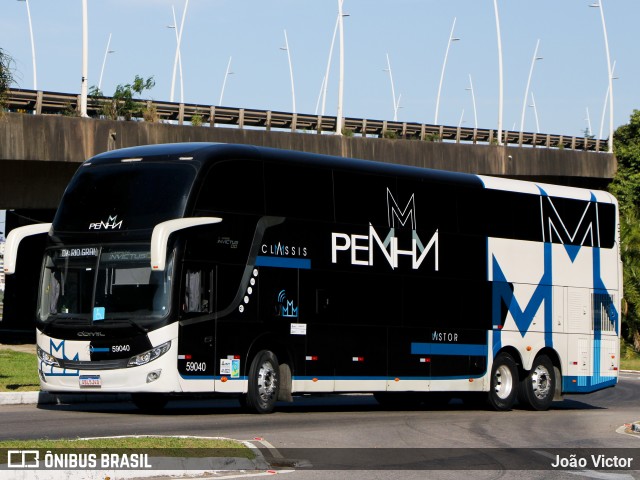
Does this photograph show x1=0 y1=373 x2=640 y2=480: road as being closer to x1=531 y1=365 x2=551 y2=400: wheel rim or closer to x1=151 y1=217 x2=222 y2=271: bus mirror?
x1=531 y1=365 x2=551 y2=400: wheel rim

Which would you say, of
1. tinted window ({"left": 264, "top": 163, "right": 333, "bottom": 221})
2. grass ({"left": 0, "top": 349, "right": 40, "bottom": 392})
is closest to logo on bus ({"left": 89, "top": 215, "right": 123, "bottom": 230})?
tinted window ({"left": 264, "top": 163, "right": 333, "bottom": 221})

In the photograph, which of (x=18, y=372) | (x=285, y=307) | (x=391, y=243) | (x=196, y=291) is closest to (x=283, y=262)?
(x=285, y=307)

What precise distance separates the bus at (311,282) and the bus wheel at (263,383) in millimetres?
33

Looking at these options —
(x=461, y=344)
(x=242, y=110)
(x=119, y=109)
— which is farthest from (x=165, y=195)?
(x=242, y=110)

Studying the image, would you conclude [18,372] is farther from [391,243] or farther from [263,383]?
[391,243]

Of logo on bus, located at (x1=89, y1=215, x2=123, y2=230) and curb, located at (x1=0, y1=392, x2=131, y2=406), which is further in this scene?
curb, located at (x1=0, y1=392, x2=131, y2=406)

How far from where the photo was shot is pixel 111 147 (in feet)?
125

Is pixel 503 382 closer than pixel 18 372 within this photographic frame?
Yes

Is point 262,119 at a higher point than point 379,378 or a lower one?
higher

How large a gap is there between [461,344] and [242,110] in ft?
68.1

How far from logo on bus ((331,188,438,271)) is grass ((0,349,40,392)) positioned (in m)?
6.53

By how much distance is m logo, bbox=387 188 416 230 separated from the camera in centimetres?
2330

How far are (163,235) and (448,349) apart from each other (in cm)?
746

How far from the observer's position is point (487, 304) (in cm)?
2503
